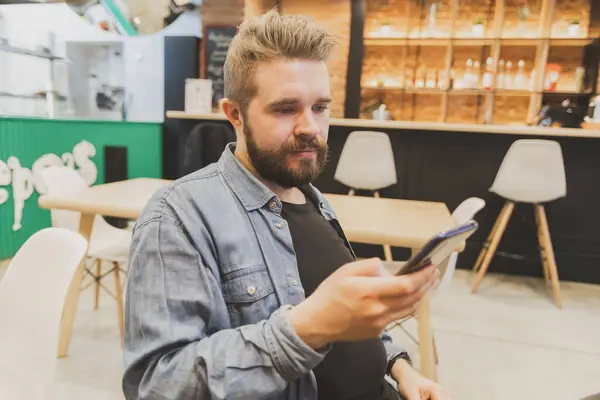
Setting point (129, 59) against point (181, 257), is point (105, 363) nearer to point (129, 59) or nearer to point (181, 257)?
point (181, 257)

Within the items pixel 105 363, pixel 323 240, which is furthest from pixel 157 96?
pixel 323 240

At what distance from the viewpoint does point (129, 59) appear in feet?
24.7

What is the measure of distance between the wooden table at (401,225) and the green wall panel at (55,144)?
104 inches

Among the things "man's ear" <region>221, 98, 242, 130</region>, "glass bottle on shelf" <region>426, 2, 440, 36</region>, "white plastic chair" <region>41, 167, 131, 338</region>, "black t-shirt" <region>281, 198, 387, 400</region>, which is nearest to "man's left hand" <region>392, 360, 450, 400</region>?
"black t-shirt" <region>281, 198, 387, 400</region>

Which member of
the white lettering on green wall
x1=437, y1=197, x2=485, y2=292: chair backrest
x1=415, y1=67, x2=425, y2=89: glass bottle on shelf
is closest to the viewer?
x1=437, y1=197, x2=485, y2=292: chair backrest

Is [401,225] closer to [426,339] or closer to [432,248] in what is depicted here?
[426,339]

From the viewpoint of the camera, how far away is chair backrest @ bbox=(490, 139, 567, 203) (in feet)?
10.9

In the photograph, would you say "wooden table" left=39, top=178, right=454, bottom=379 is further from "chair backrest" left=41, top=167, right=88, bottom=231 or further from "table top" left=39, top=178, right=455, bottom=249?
"chair backrest" left=41, top=167, right=88, bottom=231

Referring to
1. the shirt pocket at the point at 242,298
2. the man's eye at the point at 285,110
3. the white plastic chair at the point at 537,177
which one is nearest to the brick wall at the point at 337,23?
the white plastic chair at the point at 537,177

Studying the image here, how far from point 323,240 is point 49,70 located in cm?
821

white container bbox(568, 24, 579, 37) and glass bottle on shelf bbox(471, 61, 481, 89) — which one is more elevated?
white container bbox(568, 24, 579, 37)

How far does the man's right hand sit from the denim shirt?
3 centimetres

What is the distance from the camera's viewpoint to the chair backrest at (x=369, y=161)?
3.84 metres

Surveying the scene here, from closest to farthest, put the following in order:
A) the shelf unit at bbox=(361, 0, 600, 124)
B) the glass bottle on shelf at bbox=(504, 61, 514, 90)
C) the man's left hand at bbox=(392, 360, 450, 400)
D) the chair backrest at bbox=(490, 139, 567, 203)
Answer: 1. the man's left hand at bbox=(392, 360, 450, 400)
2. the chair backrest at bbox=(490, 139, 567, 203)
3. the shelf unit at bbox=(361, 0, 600, 124)
4. the glass bottle on shelf at bbox=(504, 61, 514, 90)
